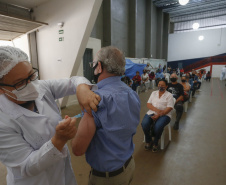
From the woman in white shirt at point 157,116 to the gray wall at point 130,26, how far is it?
5.99 metres

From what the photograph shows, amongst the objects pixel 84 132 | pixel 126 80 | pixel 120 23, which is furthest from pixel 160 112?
pixel 120 23

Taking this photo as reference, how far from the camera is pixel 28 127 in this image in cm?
84

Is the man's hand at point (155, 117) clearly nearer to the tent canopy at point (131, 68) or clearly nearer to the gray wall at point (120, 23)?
the tent canopy at point (131, 68)

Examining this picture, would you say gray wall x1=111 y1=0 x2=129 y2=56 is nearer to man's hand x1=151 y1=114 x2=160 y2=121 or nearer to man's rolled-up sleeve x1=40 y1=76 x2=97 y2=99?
Result: man's hand x1=151 y1=114 x2=160 y2=121

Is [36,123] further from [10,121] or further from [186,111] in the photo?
[186,111]

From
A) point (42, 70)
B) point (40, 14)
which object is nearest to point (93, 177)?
point (42, 70)

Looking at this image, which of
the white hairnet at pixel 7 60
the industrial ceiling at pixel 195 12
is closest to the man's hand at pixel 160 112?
the white hairnet at pixel 7 60

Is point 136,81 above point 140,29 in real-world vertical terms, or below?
below

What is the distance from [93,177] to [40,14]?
5.10 metres

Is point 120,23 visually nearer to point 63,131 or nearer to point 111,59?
point 111,59

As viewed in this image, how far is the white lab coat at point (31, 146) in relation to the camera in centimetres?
72

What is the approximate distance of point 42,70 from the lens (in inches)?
199

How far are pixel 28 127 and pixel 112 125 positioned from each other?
1.60ft

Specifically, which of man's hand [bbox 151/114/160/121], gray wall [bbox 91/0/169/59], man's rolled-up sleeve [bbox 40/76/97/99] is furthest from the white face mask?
gray wall [bbox 91/0/169/59]
